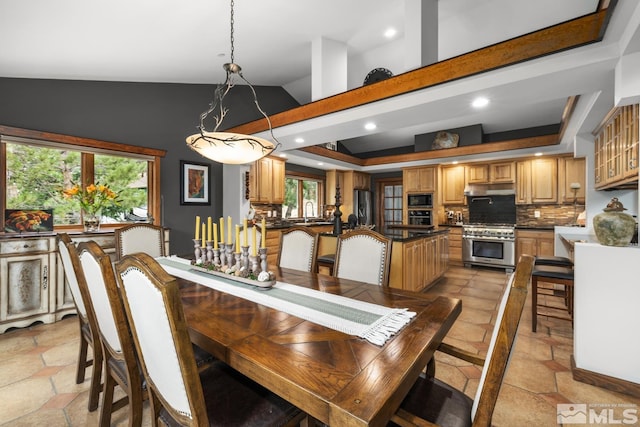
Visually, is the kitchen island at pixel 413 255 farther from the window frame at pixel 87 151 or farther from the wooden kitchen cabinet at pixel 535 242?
the window frame at pixel 87 151

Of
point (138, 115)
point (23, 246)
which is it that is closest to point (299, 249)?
point (23, 246)

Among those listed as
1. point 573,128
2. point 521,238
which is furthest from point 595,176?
point 521,238

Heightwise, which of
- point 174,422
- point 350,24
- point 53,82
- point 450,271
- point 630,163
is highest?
point 350,24

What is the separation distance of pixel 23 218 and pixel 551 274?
207 inches

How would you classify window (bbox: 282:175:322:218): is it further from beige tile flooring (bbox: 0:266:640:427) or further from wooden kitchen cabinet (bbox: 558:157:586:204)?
wooden kitchen cabinet (bbox: 558:157:586:204)

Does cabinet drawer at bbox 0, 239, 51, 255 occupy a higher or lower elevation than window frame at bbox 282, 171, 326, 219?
lower

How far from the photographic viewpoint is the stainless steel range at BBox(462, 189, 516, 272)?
5.21 meters

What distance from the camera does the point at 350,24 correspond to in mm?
3301

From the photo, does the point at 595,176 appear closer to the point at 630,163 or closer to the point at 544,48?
the point at 630,163

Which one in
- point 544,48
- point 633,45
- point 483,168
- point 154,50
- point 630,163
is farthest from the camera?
point 483,168

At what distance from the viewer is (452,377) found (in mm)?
1997

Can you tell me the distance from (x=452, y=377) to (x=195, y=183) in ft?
13.7

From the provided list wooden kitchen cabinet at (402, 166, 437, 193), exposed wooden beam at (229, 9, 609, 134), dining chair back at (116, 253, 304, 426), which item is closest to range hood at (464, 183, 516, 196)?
wooden kitchen cabinet at (402, 166, 437, 193)

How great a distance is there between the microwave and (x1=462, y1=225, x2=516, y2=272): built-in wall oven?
0.97 meters
